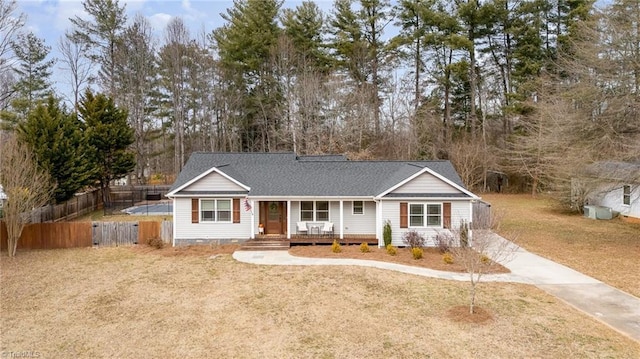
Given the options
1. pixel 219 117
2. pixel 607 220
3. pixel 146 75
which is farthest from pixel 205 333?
pixel 146 75

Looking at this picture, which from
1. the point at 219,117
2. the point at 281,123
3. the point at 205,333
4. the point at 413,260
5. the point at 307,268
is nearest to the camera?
the point at 205,333

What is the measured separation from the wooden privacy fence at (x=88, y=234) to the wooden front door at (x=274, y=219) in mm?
4708

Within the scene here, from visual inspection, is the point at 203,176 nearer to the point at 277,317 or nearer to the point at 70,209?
the point at 277,317

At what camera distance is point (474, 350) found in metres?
7.82

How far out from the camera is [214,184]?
59.5 feet

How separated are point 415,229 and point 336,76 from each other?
2110 cm

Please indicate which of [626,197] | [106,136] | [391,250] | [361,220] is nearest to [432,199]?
[391,250]

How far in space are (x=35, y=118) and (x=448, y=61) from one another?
3577 cm

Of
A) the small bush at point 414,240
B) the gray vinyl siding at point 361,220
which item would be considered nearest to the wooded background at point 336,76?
the gray vinyl siding at point 361,220

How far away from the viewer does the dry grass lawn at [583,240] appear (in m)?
13.1

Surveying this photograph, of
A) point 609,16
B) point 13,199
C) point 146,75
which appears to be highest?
point 146,75

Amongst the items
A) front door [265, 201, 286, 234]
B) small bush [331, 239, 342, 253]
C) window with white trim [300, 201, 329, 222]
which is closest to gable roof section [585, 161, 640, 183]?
small bush [331, 239, 342, 253]

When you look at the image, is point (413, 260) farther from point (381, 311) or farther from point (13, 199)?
point (13, 199)

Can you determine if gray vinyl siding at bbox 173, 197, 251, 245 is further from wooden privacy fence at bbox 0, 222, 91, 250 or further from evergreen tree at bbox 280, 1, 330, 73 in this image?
evergreen tree at bbox 280, 1, 330, 73
